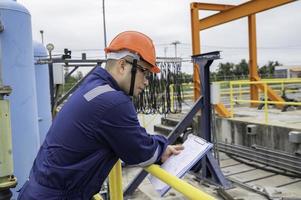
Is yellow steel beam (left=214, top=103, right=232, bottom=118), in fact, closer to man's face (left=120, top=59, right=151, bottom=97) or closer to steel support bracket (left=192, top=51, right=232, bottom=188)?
steel support bracket (left=192, top=51, right=232, bottom=188)

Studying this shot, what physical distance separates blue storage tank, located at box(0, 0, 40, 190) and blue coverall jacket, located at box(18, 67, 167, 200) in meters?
2.02

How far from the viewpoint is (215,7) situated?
36.4ft

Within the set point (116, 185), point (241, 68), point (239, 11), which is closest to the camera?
point (116, 185)

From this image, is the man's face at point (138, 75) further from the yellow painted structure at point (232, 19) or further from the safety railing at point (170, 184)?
the yellow painted structure at point (232, 19)

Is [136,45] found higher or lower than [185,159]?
higher

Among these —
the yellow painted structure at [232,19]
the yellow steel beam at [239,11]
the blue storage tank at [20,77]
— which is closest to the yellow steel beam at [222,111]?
the yellow painted structure at [232,19]

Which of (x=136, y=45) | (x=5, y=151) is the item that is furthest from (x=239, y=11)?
(x=136, y=45)

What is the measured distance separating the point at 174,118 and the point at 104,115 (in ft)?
31.6

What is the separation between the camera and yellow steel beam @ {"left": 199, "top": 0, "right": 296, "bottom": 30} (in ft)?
30.8

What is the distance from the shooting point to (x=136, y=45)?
1938 millimetres

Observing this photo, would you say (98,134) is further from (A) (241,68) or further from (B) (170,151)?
(A) (241,68)

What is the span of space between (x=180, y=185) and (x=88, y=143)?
50 cm

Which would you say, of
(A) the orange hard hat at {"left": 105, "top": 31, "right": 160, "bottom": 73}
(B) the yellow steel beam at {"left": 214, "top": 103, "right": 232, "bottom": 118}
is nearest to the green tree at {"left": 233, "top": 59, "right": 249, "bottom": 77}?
(B) the yellow steel beam at {"left": 214, "top": 103, "right": 232, "bottom": 118}

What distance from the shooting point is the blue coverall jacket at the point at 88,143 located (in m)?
1.77
